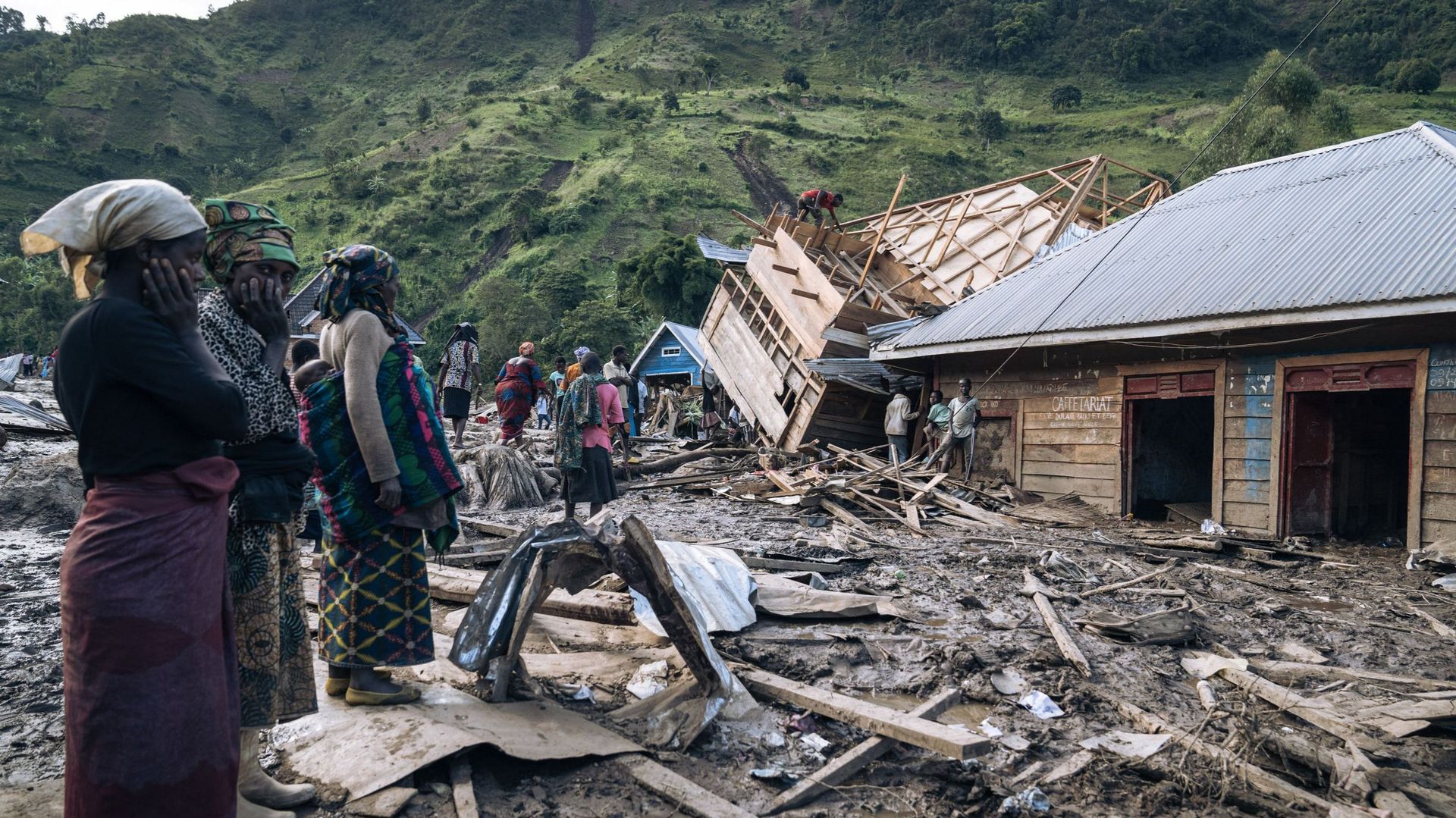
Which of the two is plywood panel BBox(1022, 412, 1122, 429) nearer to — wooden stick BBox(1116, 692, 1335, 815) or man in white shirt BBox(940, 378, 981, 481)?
man in white shirt BBox(940, 378, 981, 481)

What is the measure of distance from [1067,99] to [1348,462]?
3072 inches

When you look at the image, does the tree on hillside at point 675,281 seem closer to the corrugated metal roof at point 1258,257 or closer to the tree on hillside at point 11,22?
the corrugated metal roof at point 1258,257

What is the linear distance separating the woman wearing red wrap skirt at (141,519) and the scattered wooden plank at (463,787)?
2.39 feet

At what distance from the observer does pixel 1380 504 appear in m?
10.7

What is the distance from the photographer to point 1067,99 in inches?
3110

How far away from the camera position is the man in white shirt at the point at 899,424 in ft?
46.5

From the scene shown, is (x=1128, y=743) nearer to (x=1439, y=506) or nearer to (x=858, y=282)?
(x=1439, y=506)

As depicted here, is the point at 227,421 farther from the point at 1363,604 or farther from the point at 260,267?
the point at 1363,604

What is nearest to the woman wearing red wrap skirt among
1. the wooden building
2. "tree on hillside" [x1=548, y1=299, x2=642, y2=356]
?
the wooden building

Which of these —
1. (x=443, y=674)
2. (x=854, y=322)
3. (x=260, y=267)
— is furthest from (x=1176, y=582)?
(x=854, y=322)

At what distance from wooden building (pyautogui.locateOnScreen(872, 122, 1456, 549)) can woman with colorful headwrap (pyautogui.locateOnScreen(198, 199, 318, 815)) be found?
9077 millimetres

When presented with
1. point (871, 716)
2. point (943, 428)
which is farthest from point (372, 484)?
point (943, 428)

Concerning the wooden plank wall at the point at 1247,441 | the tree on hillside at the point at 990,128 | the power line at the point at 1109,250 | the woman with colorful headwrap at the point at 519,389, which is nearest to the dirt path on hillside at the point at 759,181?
the tree on hillside at the point at 990,128

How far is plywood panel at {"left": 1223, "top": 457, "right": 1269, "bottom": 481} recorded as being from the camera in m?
9.73
